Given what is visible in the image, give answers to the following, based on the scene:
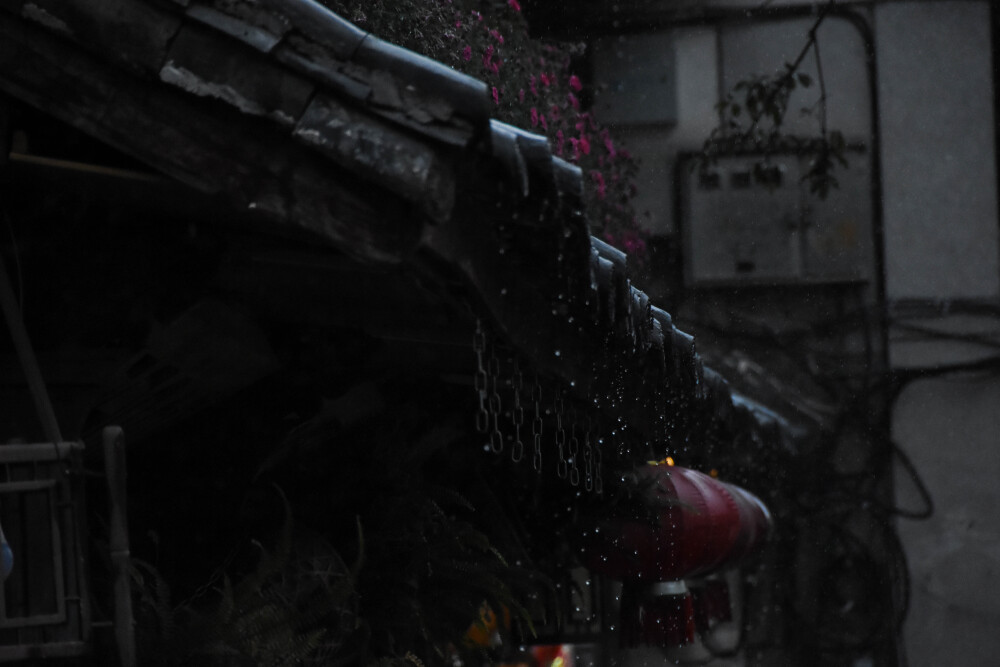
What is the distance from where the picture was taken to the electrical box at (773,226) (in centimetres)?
1670

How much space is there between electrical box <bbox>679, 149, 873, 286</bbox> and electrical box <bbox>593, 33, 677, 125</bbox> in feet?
2.48

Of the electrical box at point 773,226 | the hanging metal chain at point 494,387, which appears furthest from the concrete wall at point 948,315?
the hanging metal chain at point 494,387

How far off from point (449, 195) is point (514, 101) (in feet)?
15.8

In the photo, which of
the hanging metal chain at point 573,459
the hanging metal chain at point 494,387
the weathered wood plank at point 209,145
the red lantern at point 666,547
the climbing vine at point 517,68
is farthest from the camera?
the red lantern at point 666,547

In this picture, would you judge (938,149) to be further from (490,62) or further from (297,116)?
(297,116)

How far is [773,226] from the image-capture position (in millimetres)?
16703

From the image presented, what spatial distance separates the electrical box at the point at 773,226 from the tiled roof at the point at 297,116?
13.8 meters

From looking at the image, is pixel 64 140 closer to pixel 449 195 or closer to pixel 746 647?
pixel 449 195

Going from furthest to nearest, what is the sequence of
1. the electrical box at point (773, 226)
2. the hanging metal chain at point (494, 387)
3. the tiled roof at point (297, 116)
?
the electrical box at point (773, 226) < the hanging metal chain at point (494, 387) < the tiled roof at point (297, 116)

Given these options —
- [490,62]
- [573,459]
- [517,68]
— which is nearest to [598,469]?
[573,459]

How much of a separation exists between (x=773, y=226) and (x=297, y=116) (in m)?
14.4

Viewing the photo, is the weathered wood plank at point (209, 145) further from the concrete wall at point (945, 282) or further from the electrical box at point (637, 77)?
the concrete wall at point (945, 282)

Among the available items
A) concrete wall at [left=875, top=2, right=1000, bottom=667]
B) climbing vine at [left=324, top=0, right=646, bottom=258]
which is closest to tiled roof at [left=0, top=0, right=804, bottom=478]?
climbing vine at [left=324, top=0, right=646, bottom=258]

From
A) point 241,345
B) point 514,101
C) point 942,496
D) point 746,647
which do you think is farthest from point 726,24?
point 241,345
